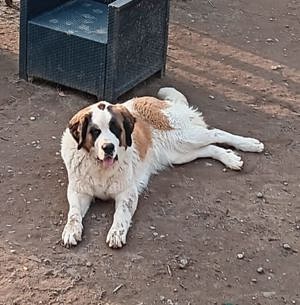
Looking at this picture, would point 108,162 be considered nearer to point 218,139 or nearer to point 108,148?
point 108,148

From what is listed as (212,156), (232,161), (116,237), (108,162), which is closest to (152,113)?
(212,156)

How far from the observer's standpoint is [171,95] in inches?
265

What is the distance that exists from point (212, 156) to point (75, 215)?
54.6 inches

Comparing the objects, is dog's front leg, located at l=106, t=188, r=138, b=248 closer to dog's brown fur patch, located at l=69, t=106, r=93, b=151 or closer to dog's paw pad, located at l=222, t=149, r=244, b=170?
dog's brown fur patch, located at l=69, t=106, r=93, b=151

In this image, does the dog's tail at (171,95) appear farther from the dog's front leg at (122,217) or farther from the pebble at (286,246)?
the pebble at (286,246)

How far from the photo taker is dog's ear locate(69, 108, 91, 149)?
5.19 metres

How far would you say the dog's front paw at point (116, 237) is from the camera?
5.07 meters

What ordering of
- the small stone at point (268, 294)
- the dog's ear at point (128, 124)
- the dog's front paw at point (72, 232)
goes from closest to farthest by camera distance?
the small stone at point (268, 294)
the dog's front paw at point (72, 232)
the dog's ear at point (128, 124)

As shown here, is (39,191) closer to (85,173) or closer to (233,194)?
(85,173)

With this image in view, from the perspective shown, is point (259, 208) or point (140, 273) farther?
point (259, 208)

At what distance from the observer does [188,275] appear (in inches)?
192

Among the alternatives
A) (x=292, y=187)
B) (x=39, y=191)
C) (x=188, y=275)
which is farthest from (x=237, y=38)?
→ (x=188, y=275)

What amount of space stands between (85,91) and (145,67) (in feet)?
Answer: 1.93

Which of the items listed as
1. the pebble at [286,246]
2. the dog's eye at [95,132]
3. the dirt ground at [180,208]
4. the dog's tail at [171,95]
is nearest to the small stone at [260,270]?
the dirt ground at [180,208]
